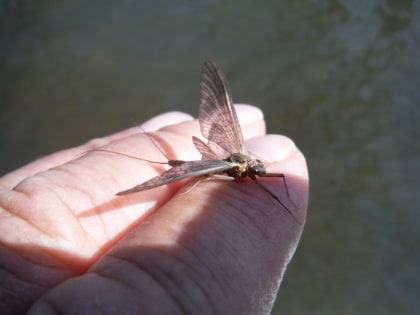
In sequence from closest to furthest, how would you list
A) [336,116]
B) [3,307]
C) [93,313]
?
[93,313]
[3,307]
[336,116]

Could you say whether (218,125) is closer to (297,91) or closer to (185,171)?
(185,171)

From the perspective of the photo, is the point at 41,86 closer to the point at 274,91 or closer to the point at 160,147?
the point at 274,91

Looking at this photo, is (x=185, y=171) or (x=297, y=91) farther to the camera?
(x=297, y=91)

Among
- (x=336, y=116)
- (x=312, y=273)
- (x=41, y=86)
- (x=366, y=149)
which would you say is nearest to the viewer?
(x=312, y=273)

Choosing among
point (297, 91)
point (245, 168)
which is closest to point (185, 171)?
point (245, 168)

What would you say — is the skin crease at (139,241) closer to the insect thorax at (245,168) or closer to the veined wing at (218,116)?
the insect thorax at (245,168)

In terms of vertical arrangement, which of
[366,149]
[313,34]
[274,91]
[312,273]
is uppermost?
[313,34]

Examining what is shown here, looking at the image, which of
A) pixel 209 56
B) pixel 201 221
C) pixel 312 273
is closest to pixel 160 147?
pixel 201 221
